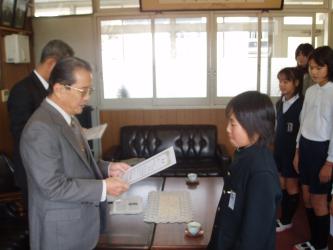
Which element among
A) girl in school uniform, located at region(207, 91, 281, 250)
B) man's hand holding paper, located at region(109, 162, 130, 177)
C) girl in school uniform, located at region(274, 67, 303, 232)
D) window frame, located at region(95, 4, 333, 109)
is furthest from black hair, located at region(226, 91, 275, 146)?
window frame, located at region(95, 4, 333, 109)

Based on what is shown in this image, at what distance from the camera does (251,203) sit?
1.27 meters

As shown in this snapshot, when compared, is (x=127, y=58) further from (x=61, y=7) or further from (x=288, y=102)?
(x=288, y=102)

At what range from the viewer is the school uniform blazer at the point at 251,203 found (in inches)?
49.7

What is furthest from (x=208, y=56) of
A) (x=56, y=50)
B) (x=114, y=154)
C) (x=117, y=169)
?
(x=117, y=169)

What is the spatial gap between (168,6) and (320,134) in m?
2.67

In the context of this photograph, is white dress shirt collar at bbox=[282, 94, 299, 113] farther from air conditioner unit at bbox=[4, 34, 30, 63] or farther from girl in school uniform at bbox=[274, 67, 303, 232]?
air conditioner unit at bbox=[4, 34, 30, 63]

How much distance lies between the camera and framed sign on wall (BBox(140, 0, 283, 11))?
4266 mm

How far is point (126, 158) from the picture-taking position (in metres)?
4.16

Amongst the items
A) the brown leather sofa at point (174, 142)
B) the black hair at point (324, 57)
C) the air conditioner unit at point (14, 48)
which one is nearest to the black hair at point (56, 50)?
the black hair at point (324, 57)

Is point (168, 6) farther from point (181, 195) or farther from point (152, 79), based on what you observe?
point (181, 195)

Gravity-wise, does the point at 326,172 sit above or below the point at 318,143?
below

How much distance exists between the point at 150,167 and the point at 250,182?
1.59 ft

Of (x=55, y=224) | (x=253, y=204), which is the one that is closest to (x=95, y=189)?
(x=55, y=224)

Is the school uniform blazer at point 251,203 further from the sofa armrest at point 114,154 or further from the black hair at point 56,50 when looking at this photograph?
the sofa armrest at point 114,154
